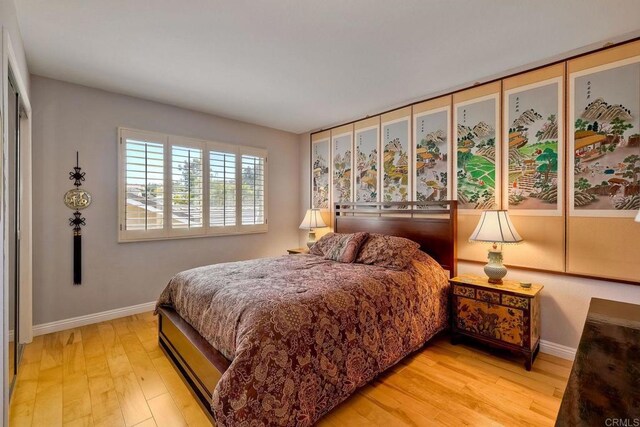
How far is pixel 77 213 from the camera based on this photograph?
3146mm

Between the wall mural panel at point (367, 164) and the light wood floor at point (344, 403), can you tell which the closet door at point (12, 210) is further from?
the wall mural panel at point (367, 164)

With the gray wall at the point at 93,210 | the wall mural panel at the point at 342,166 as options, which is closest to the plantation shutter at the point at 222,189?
the gray wall at the point at 93,210

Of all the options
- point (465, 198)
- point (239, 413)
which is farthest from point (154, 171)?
point (465, 198)

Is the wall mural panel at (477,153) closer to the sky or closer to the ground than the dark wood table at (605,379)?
closer to the sky

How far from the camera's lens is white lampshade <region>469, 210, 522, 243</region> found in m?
2.56

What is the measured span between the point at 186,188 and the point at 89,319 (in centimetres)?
179

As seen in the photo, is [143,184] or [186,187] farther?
[186,187]

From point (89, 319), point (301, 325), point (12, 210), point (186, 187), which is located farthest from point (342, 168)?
point (89, 319)

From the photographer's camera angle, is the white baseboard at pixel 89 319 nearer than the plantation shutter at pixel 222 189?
Yes

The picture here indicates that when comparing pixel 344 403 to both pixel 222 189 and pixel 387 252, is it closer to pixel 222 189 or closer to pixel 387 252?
pixel 387 252

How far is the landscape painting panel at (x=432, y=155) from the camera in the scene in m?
3.28

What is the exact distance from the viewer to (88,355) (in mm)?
2566

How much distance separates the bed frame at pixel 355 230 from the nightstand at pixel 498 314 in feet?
1.33

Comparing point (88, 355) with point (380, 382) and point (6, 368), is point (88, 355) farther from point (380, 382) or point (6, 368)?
point (380, 382)
